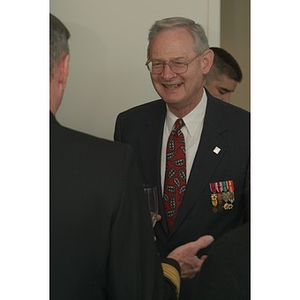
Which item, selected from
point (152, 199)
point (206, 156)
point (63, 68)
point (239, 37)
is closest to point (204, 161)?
point (206, 156)

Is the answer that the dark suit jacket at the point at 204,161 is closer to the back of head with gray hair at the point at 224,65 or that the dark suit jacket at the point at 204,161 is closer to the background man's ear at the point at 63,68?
the back of head with gray hair at the point at 224,65

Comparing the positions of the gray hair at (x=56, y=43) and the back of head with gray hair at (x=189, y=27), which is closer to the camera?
the gray hair at (x=56, y=43)

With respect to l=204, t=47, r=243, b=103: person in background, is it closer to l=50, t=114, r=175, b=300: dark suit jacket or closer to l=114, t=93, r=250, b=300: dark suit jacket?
l=114, t=93, r=250, b=300: dark suit jacket

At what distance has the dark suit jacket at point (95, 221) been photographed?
113 cm

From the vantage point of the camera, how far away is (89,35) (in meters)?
1.31

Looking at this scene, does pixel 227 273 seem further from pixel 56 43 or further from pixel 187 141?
pixel 56 43

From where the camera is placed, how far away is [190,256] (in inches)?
51.6

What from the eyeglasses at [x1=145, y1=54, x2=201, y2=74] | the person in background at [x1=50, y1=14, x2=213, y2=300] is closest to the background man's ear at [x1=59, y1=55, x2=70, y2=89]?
the person in background at [x1=50, y1=14, x2=213, y2=300]

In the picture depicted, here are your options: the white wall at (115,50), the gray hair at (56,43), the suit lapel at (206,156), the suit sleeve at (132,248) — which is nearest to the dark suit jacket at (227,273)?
the suit sleeve at (132,248)

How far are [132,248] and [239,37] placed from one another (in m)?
0.46

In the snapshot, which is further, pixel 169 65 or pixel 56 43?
pixel 169 65
